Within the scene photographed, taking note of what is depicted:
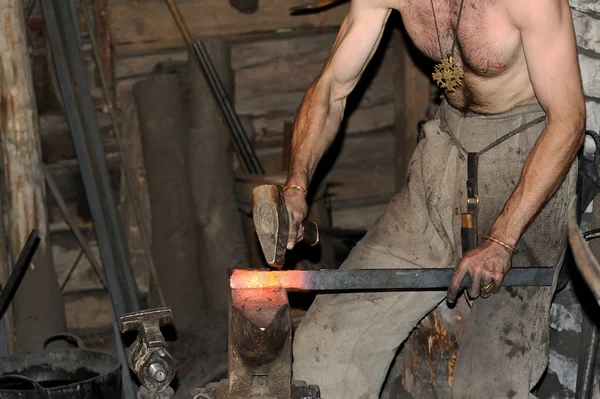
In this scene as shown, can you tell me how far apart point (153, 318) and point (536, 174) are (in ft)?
4.96

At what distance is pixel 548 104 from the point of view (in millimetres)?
3936

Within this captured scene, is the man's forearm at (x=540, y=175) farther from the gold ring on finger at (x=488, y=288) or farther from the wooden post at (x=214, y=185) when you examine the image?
the wooden post at (x=214, y=185)

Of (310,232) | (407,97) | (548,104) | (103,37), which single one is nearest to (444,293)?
(310,232)

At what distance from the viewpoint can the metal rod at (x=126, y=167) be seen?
6578 millimetres

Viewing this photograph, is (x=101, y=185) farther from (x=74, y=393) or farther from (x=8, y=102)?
(x=74, y=393)

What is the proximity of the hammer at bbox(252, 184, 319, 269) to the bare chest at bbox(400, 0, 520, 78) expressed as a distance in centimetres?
103

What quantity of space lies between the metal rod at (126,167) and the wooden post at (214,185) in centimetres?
34

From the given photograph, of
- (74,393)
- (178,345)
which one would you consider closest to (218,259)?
(178,345)

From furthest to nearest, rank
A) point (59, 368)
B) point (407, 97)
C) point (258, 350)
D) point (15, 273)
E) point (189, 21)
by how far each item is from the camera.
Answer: point (407, 97) < point (189, 21) < point (59, 368) < point (15, 273) < point (258, 350)

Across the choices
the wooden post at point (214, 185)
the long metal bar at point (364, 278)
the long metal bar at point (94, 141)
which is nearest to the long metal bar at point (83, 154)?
the long metal bar at point (94, 141)

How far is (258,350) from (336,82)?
5.37ft

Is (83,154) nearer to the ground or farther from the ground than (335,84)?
nearer to the ground

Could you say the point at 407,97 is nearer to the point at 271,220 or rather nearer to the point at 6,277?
the point at 6,277

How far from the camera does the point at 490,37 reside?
4.07m
